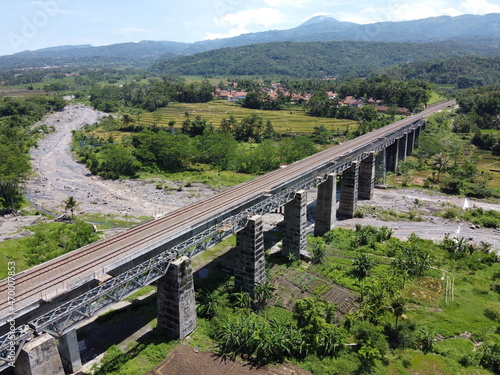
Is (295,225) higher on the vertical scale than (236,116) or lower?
lower

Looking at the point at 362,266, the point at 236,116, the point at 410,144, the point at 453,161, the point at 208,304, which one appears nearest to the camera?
the point at 208,304

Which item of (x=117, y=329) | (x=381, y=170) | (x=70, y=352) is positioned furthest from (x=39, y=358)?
(x=381, y=170)

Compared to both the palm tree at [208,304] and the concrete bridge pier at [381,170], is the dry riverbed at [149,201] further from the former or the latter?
the palm tree at [208,304]

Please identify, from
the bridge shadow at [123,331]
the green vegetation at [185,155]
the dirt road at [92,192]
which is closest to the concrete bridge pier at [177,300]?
the bridge shadow at [123,331]

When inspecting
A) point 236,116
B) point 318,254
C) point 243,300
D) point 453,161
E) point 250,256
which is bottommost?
point 453,161

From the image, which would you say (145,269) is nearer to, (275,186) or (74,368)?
(74,368)

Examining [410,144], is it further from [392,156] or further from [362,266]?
[362,266]

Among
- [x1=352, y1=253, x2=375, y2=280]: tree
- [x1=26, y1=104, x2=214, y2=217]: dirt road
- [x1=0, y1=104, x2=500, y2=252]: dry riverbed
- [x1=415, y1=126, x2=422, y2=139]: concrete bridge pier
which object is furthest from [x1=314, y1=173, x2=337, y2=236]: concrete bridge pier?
[x1=415, y1=126, x2=422, y2=139]: concrete bridge pier

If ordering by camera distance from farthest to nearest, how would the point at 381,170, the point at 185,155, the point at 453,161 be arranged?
the point at 453,161
the point at 185,155
the point at 381,170
